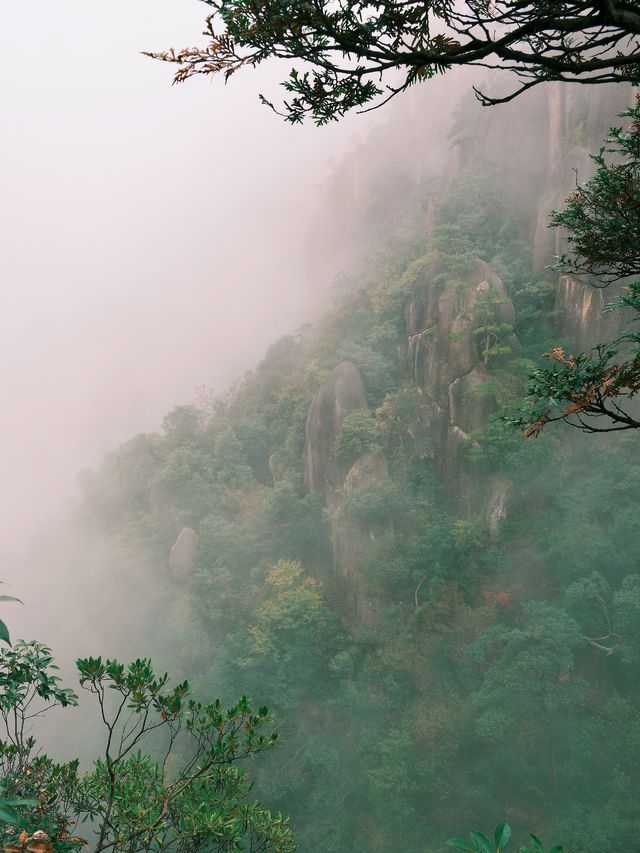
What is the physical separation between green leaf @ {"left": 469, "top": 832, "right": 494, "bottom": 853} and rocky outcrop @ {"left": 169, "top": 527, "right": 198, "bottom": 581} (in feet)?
70.0

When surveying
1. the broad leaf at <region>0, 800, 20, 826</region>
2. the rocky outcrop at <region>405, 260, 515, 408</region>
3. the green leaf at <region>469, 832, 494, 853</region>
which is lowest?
the green leaf at <region>469, 832, 494, 853</region>

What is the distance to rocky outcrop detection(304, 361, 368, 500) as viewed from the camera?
2006 centimetres

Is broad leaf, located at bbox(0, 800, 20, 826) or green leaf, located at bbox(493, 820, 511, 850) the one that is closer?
broad leaf, located at bbox(0, 800, 20, 826)

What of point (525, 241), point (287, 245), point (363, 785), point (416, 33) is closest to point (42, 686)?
point (416, 33)

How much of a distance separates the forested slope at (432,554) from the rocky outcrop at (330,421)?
0.08 meters

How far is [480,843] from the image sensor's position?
1.70 metres

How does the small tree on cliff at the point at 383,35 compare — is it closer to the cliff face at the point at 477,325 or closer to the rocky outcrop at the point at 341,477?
the cliff face at the point at 477,325

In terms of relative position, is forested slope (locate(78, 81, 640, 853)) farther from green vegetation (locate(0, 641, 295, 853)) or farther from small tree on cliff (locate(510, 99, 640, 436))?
small tree on cliff (locate(510, 99, 640, 436))

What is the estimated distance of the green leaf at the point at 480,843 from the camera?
167 cm

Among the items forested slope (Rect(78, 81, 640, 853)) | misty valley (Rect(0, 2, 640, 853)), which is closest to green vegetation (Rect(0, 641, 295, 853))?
misty valley (Rect(0, 2, 640, 853))

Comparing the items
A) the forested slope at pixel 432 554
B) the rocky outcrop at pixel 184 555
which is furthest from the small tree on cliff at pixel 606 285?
the rocky outcrop at pixel 184 555

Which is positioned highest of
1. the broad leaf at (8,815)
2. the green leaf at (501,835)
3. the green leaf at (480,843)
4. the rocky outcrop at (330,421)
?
the rocky outcrop at (330,421)

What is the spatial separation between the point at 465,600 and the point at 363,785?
5776mm

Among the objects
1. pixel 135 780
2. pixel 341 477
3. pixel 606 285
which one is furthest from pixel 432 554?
pixel 606 285
